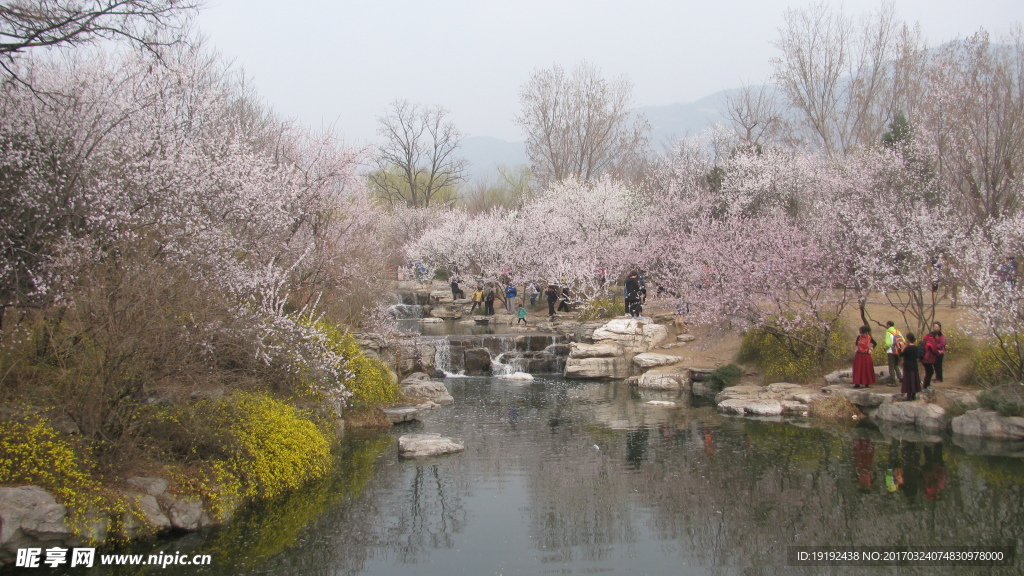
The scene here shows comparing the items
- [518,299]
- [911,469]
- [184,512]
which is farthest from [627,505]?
[518,299]

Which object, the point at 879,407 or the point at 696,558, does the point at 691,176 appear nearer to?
the point at 879,407

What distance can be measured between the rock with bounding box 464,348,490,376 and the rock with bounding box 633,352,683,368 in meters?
5.00

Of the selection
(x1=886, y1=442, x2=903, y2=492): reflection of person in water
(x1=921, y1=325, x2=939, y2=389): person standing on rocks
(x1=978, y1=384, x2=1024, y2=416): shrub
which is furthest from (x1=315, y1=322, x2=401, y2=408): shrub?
(x1=978, y1=384, x2=1024, y2=416): shrub

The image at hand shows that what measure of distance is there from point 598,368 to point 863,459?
10616 millimetres

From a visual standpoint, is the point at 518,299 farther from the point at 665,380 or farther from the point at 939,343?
the point at 939,343

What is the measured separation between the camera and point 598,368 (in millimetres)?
22594

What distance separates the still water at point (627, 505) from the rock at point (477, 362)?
831cm

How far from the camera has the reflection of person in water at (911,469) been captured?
35.6 feet

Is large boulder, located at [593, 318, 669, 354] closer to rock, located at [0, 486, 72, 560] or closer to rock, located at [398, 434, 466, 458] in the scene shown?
rock, located at [398, 434, 466, 458]

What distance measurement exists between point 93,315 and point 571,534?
668 cm

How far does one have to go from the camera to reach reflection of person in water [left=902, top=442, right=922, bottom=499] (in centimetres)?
1085

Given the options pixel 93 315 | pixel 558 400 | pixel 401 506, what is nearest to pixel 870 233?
pixel 558 400

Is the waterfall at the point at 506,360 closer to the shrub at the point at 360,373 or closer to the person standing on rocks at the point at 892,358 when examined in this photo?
the shrub at the point at 360,373

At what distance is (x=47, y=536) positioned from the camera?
7.40m
